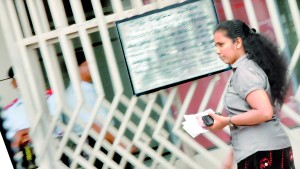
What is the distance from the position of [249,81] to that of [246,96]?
93 millimetres

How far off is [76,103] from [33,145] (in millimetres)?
620

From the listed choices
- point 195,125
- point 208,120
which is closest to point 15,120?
point 195,125

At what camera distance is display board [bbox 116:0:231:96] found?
420cm

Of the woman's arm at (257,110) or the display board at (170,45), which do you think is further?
the display board at (170,45)

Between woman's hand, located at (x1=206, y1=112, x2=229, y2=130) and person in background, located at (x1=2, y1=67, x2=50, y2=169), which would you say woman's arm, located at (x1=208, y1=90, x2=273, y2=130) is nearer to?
woman's hand, located at (x1=206, y1=112, x2=229, y2=130)

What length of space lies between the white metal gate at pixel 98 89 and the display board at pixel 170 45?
0.38ft

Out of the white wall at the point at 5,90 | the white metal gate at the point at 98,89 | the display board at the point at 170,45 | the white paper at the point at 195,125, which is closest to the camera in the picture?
the white paper at the point at 195,125

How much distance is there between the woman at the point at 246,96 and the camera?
2.94 meters

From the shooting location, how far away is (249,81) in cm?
287

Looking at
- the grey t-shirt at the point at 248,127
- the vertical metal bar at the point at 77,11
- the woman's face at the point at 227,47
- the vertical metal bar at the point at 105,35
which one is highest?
the vertical metal bar at the point at 77,11

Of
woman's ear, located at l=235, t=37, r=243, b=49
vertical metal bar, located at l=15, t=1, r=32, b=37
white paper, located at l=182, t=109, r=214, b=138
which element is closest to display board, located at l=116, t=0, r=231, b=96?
vertical metal bar, located at l=15, t=1, r=32, b=37

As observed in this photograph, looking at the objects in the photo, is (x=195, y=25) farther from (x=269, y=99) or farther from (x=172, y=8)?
(x=269, y=99)

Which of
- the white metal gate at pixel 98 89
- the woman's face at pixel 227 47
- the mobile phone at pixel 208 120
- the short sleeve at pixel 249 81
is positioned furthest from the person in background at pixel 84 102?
the short sleeve at pixel 249 81

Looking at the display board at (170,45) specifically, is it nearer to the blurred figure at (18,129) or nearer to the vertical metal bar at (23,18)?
the vertical metal bar at (23,18)
